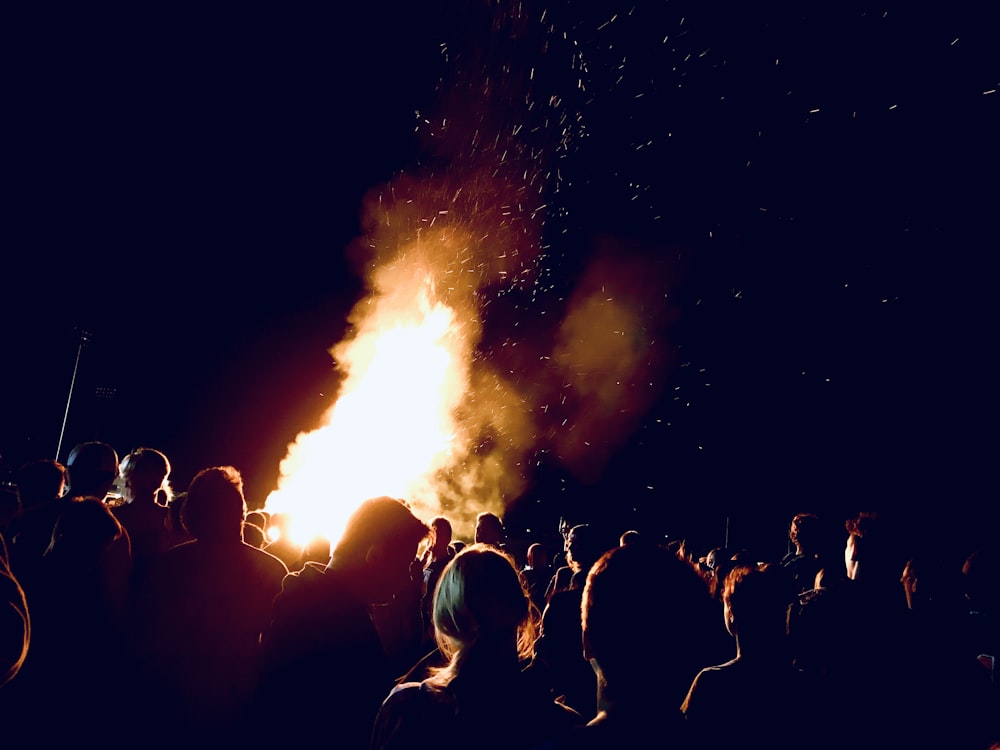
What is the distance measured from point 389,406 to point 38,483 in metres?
8.55

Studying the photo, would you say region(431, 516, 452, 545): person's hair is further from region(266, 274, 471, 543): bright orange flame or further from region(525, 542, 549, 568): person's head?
region(266, 274, 471, 543): bright orange flame

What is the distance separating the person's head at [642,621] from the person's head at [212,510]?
200cm

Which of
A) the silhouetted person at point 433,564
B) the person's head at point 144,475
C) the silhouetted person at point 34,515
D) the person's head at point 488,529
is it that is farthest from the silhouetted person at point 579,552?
the silhouetted person at point 34,515

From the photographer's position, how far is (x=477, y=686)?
196cm

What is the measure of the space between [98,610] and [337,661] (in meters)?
1.30

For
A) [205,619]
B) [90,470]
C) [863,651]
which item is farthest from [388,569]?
[863,651]

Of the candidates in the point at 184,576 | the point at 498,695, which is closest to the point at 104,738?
the point at 184,576

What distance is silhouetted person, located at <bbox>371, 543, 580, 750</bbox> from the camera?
74.2 inches

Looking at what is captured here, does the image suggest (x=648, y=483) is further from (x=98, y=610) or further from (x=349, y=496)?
(x=98, y=610)

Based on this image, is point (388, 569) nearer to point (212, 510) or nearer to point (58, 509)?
point (212, 510)

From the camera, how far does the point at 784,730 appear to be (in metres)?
2.48

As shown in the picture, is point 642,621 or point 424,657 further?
point 424,657

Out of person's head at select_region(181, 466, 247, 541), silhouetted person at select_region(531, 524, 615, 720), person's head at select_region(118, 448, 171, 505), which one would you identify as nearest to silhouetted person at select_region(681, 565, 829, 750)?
silhouetted person at select_region(531, 524, 615, 720)

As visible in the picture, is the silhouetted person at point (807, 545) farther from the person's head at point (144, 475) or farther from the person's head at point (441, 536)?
the person's head at point (144, 475)
